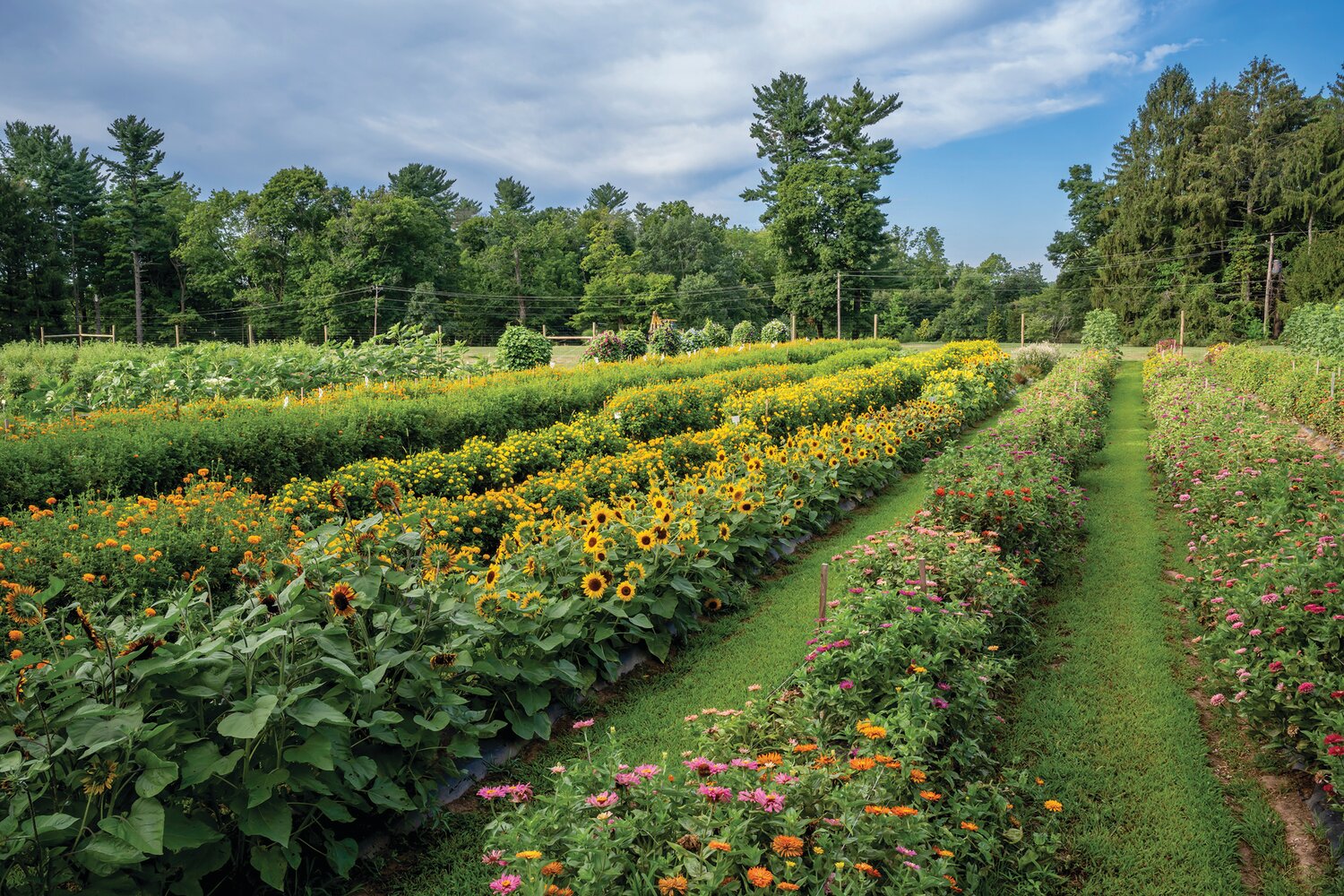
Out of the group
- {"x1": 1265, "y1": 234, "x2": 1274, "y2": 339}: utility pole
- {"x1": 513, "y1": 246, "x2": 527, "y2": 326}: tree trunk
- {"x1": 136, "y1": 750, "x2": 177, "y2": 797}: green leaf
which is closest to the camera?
{"x1": 136, "y1": 750, "x2": 177, "y2": 797}: green leaf

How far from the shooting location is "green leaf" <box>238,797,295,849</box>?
2037 mm

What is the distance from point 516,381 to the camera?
33.2ft

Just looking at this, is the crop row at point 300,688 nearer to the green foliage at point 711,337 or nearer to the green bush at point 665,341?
the green bush at point 665,341

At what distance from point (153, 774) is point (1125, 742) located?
3.73 metres

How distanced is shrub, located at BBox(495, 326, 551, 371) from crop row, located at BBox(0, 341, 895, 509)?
216 inches

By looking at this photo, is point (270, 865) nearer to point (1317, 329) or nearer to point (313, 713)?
point (313, 713)

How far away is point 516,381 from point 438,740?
7.70 metres

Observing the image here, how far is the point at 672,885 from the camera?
1.70 m

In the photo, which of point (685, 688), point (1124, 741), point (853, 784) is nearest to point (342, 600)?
point (853, 784)

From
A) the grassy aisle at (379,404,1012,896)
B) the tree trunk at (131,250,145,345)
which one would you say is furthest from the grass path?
the tree trunk at (131,250,145,345)

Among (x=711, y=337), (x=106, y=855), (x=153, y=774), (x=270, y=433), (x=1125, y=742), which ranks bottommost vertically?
(x=1125, y=742)

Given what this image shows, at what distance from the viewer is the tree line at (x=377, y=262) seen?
1451 inches

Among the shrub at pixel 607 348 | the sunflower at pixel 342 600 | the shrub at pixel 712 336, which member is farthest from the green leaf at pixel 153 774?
the shrub at pixel 712 336

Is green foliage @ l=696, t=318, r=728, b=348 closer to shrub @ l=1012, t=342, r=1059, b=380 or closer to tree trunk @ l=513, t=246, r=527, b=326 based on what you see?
shrub @ l=1012, t=342, r=1059, b=380
